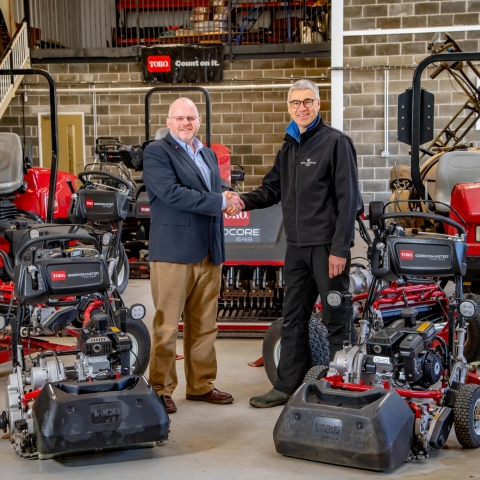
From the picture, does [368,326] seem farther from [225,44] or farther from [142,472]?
[225,44]

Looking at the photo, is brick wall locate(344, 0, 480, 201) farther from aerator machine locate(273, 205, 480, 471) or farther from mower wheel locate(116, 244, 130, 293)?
aerator machine locate(273, 205, 480, 471)

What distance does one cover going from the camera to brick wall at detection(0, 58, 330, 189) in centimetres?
1468

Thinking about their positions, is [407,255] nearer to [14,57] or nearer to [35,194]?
[35,194]

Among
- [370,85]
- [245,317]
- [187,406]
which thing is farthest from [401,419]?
[370,85]

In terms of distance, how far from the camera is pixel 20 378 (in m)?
3.66

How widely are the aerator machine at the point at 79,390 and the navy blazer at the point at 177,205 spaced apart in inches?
17.2

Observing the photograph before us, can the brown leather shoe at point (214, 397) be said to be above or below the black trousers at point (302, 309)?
below

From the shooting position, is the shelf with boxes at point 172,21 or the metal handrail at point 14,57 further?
the shelf with boxes at point 172,21

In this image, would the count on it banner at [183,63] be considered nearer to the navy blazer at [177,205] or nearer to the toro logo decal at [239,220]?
the toro logo decal at [239,220]

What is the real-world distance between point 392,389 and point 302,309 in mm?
907

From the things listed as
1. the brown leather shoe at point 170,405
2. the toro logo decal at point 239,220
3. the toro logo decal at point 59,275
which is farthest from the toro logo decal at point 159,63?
the toro logo decal at point 59,275

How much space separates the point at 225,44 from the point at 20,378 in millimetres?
11725

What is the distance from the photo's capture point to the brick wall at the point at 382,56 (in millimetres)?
13070

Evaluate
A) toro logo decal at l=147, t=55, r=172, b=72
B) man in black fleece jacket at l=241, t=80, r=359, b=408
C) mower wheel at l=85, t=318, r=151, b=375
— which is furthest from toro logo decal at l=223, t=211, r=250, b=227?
toro logo decal at l=147, t=55, r=172, b=72
